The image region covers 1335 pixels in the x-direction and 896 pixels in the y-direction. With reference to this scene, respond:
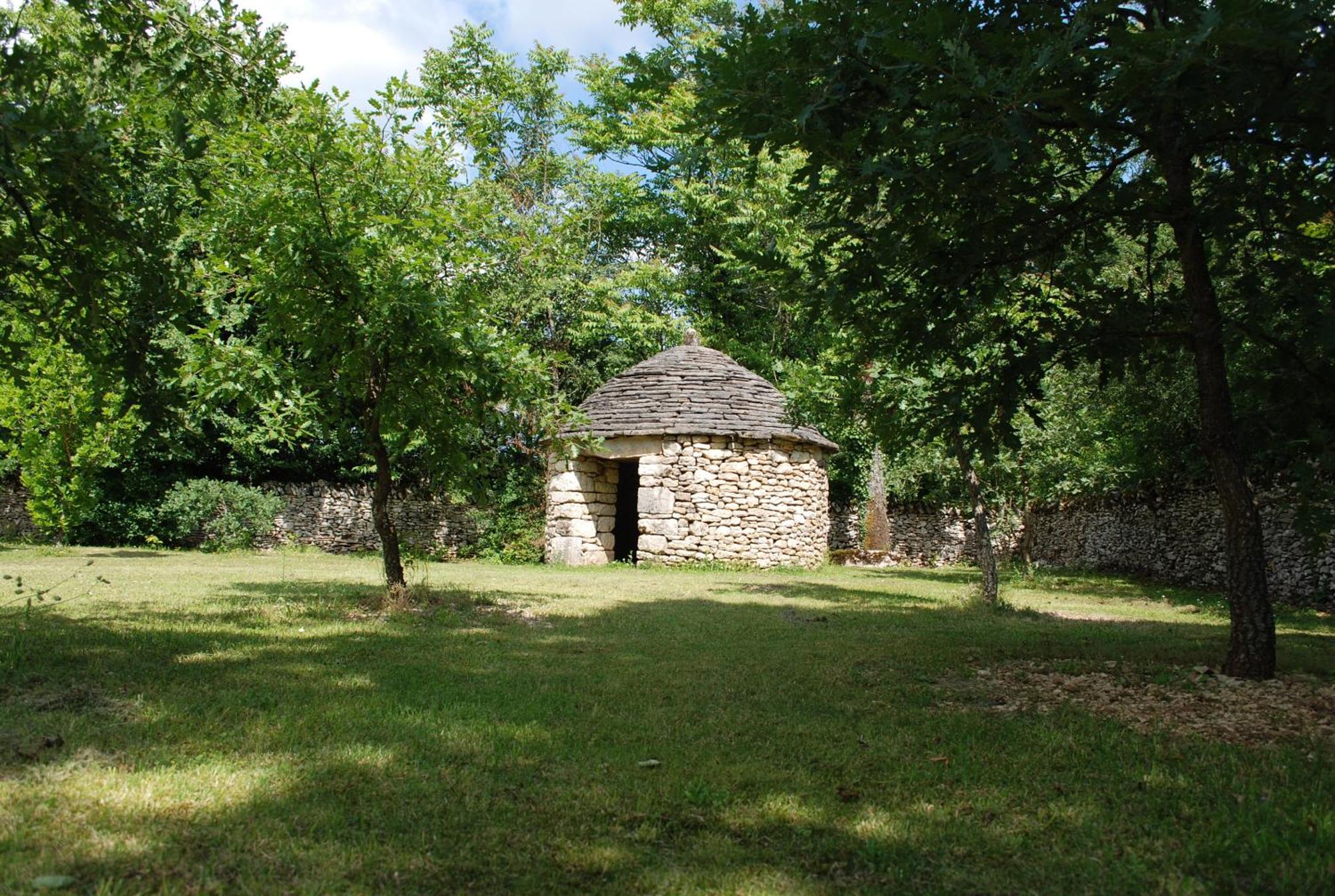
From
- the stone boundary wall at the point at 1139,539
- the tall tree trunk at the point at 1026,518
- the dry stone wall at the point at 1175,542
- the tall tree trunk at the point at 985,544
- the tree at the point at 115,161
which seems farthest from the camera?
the tall tree trunk at the point at 1026,518

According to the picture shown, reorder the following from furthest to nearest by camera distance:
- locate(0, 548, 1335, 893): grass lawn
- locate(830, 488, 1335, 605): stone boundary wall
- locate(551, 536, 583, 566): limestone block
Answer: locate(551, 536, 583, 566): limestone block → locate(830, 488, 1335, 605): stone boundary wall → locate(0, 548, 1335, 893): grass lawn

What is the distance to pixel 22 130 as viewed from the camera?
3.56 metres

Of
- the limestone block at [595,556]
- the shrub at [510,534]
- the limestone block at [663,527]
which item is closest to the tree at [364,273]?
the limestone block at [663,527]

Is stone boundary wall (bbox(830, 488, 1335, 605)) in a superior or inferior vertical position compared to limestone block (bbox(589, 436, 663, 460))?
inferior

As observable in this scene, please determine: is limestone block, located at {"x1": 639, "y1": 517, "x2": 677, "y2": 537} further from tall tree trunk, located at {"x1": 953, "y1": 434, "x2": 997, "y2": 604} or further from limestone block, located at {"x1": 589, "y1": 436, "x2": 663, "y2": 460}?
tall tree trunk, located at {"x1": 953, "y1": 434, "x2": 997, "y2": 604}

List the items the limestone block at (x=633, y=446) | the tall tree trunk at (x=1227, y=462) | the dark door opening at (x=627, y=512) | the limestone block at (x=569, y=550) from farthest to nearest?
1. the dark door opening at (x=627, y=512)
2. the limestone block at (x=569, y=550)
3. the limestone block at (x=633, y=446)
4. the tall tree trunk at (x=1227, y=462)

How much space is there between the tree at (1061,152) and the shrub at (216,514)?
58.7ft

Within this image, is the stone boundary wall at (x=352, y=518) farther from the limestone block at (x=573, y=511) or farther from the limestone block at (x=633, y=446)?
the limestone block at (x=633, y=446)

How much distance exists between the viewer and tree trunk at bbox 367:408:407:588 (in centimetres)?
862

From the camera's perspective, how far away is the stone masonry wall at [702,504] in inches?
674

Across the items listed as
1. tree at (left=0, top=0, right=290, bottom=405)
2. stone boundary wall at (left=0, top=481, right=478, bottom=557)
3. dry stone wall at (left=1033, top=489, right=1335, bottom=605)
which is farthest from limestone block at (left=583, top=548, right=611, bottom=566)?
tree at (left=0, top=0, right=290, bottom=405)

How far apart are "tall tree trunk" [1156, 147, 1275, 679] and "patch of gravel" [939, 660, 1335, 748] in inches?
10.0

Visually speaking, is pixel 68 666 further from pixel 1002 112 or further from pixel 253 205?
pixel 1002 112

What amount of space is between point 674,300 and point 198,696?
22510 millimetres
